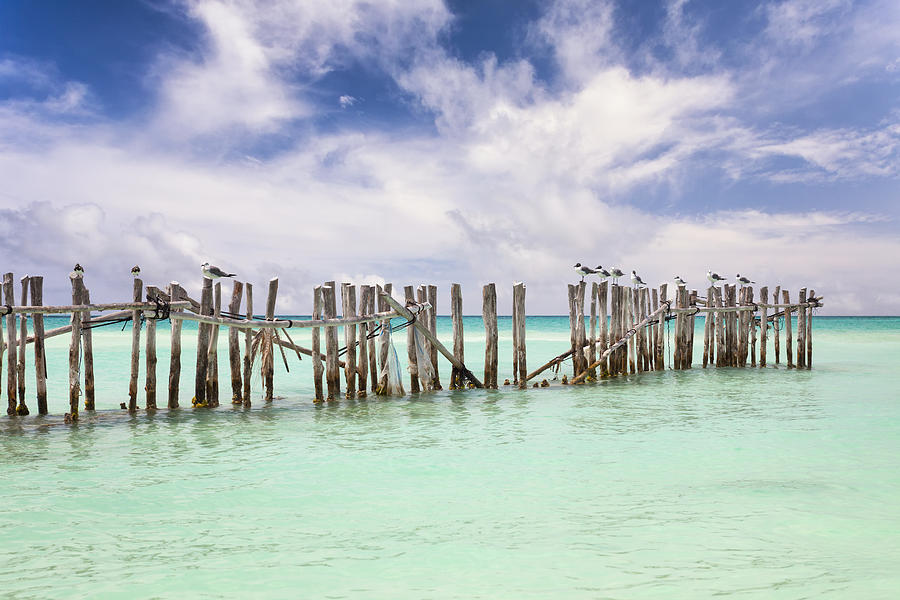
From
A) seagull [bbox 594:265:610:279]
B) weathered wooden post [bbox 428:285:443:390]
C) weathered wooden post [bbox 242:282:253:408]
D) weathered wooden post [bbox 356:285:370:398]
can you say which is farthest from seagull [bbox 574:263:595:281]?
weathered wooden post [bbox 242:282:253:408]

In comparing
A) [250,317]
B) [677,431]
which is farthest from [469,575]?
[250,317]

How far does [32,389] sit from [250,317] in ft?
30.5

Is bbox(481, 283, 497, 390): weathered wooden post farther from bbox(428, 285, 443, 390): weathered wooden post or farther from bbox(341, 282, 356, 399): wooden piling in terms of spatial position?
bbox(341, 282, 356, 399): wooden piling

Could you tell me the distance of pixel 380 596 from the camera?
183 inches

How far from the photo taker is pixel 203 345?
12602mm

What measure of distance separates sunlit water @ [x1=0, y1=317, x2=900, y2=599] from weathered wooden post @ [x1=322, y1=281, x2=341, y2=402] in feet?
3.01

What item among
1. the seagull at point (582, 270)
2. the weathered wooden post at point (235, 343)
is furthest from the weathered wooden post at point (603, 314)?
the weathered wooden post at point (235, 343)

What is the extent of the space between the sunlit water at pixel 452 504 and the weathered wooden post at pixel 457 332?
9.02 feet

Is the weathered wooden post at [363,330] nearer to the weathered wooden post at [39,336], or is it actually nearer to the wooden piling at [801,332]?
the weathered wooden post at [39,336]

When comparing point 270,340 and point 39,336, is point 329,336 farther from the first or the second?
point 39,336

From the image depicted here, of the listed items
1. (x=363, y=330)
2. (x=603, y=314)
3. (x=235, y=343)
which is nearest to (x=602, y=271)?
(x=603, y=314)

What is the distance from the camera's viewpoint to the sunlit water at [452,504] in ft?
16.1

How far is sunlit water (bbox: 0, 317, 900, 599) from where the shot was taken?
16.1ft

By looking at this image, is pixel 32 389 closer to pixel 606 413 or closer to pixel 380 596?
pixel 606 413
